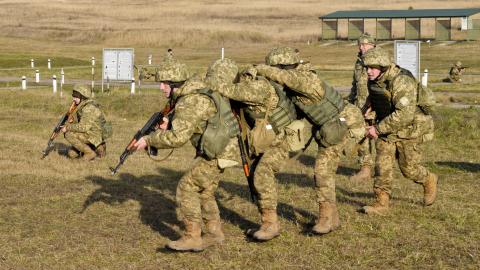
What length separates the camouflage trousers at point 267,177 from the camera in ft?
30.2

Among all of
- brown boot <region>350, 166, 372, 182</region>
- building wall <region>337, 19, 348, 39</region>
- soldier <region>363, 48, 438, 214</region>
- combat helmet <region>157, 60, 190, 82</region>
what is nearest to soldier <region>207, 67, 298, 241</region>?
combat helmet <region>157, 60, 190, 82</region>

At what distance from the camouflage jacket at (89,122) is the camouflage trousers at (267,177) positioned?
7.32 metres

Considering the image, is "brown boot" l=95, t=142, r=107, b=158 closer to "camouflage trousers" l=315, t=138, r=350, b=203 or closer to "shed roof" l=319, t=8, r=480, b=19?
"camouflage trousers" l=315, t=138, r=350, b=203

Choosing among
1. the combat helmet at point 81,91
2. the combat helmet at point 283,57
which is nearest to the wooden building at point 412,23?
the combat helmet at point 81,91

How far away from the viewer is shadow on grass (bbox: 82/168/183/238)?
10.6 metres

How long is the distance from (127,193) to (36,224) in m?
2.29

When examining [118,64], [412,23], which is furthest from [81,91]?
[412,23]

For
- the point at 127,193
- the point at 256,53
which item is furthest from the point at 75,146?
the point at 256,53

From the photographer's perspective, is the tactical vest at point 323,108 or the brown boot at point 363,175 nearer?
the tactical vest at point 323,108

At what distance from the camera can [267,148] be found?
930 cm

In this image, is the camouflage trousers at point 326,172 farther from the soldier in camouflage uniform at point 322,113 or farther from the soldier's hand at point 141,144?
the soldier's hand at point 141,144

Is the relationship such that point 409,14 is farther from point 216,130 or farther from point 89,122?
point 216,130

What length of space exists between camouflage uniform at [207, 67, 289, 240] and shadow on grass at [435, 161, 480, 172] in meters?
6.72

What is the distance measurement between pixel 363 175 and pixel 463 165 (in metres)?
2.80
